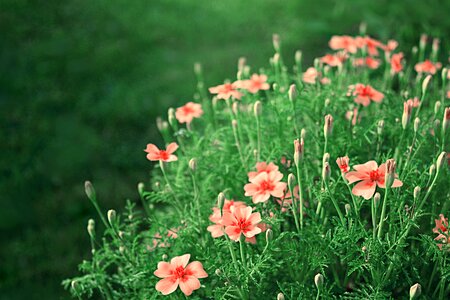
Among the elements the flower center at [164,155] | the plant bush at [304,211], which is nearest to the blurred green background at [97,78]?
the plant bush at [304,211]

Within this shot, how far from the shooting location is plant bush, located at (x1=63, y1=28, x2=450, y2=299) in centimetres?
138

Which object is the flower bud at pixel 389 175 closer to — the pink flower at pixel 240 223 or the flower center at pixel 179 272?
the pink flower at pixel 240 223

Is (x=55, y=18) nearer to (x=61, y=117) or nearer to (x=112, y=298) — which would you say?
(x=61, y=117)

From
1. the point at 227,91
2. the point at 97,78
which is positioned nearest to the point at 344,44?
the point at 227,91

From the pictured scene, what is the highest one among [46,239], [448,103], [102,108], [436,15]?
[448,103]

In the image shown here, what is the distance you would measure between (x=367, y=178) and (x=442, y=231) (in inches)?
9.9

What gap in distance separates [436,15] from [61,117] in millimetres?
2590

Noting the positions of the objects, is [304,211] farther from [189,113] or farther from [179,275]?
[189,113]

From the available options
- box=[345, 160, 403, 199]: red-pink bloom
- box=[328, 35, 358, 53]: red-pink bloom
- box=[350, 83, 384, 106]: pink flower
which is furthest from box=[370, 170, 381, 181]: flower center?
box=[328, 35, 358, 53]: red-pink bloom

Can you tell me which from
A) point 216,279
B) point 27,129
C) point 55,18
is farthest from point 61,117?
point 216,279

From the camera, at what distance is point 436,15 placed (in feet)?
13.2

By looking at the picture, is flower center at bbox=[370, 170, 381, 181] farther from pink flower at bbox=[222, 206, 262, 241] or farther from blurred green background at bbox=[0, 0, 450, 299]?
blurred green background at bbox=[0, 0, 450, 299]

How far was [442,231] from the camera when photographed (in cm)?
144

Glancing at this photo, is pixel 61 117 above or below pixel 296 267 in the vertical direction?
below
